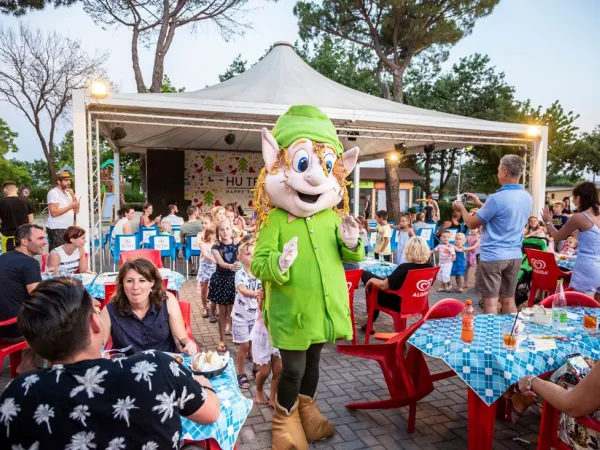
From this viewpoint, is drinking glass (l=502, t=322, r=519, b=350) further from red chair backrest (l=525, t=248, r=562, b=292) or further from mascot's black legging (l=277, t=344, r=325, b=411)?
red chair backrest (l=525, t=248, r=562, b=292)

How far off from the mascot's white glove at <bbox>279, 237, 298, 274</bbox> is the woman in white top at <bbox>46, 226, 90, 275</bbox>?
3.22 metres

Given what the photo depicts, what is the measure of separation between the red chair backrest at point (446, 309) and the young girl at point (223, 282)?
2.20 m

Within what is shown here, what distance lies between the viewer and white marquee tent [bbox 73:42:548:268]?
7.24 meters

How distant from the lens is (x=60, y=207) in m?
6.79

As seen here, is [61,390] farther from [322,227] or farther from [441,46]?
[441,46]

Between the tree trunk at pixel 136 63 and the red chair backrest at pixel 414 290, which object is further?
the tree trunk at pixel 136 63

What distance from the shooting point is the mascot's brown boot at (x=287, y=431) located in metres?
2.68

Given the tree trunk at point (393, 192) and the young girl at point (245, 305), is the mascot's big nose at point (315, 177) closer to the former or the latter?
the young girl at point (245, 305)

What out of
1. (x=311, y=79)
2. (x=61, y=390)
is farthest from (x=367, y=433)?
(x=311, y=79)

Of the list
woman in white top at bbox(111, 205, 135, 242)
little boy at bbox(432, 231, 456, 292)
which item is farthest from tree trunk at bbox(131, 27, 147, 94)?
little boy at bbox(432, 231, 456, 292)

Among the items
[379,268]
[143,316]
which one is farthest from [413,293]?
[143,316]

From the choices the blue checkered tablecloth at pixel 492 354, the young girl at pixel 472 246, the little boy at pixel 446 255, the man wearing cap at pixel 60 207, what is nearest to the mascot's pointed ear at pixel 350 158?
the blue checkered tablecloth at pixel 492 354

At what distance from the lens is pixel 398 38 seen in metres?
16.7

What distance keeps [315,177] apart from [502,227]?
7.47 ft
